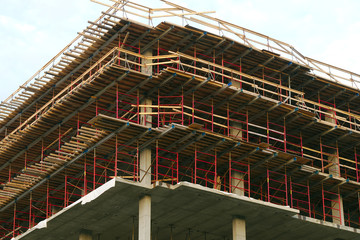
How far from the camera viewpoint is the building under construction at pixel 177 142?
47.1 metres

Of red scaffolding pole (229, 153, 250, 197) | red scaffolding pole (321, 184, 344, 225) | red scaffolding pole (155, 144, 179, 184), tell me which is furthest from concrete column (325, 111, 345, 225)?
red scaffolding pole (155, 144, 179, 184)

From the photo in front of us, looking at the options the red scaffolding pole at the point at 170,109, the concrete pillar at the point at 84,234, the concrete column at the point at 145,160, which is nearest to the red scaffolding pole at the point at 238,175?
the red scaffolding pole at the point at 170,109

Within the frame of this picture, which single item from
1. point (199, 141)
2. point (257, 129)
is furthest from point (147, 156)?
point (257, 129)

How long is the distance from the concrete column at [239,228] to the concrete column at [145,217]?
5.72 m

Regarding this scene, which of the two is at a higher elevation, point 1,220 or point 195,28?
point 195,28

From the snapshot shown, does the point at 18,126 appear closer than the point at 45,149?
No

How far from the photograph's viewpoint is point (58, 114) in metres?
51.3

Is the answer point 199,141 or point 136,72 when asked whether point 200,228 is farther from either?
point 136,72

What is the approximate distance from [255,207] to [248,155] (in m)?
3.35

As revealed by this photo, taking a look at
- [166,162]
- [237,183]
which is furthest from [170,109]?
[237,183]

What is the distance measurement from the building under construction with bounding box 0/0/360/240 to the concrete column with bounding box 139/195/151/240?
76 millimetres

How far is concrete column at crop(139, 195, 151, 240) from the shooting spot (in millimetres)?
45000

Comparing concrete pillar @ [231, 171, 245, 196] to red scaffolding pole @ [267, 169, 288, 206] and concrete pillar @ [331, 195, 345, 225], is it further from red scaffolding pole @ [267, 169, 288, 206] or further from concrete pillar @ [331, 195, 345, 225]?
concrete pillar @ [331, 195, 345, 225]

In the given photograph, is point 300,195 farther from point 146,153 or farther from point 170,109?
point 146,153
